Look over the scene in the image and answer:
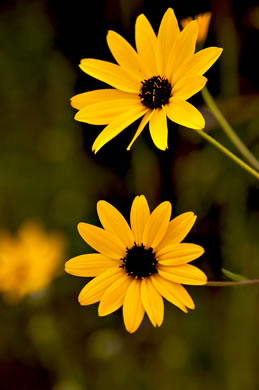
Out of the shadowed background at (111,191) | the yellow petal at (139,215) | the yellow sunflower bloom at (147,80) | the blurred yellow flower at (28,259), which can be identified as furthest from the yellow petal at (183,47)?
the blurred yellow flower at (28,259)

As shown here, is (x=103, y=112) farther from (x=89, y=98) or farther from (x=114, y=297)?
(x=114, y=297)

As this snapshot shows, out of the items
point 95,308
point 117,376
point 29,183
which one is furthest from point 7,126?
point 117,376

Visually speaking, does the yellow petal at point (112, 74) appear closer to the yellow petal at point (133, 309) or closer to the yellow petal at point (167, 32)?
the yellow petal at point (167, 32)

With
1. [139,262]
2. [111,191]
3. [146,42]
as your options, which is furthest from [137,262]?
[111,191]

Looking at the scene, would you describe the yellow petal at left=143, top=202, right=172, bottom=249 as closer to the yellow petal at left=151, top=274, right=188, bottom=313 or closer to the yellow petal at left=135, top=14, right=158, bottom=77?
the yellow petal at left=151, top=274, right=188, bottom=313

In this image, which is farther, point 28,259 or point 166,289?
point 28,259

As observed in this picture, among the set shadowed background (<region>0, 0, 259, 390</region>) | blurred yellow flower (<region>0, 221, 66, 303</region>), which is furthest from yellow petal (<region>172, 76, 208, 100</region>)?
blurred yellow flower (<region>0, 221, 66, 303</region>)
